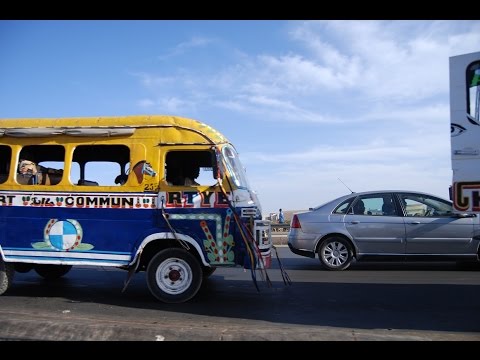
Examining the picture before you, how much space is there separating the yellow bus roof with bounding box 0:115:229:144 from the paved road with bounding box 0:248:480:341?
2517 millimetres

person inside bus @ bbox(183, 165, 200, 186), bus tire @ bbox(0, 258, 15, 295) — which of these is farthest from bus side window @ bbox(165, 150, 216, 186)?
bus tire @ bbox(0, 258, 15, 295)

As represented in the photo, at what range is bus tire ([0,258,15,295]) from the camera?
7246 millimetres

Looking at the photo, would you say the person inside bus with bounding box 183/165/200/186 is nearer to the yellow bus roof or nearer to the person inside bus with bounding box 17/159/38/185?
the yellow bus roof

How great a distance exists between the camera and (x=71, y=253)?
6.96m

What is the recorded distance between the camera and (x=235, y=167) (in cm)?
715

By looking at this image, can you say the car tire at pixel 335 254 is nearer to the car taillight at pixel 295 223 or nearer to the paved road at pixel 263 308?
the paved road at pixel 263 308

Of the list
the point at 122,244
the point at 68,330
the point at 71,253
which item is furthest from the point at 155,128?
the point at 68,330

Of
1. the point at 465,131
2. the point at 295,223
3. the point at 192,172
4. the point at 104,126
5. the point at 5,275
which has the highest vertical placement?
the point at 104,126

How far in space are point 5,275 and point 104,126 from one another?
2.81 metres

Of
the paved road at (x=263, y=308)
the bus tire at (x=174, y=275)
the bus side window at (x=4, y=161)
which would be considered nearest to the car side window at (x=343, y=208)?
the paved road at (x=263, y=308)

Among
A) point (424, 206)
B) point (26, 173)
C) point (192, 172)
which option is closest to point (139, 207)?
point (192, 172)

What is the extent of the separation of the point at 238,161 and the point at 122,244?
2207mm

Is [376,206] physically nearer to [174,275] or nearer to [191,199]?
[191,199]
